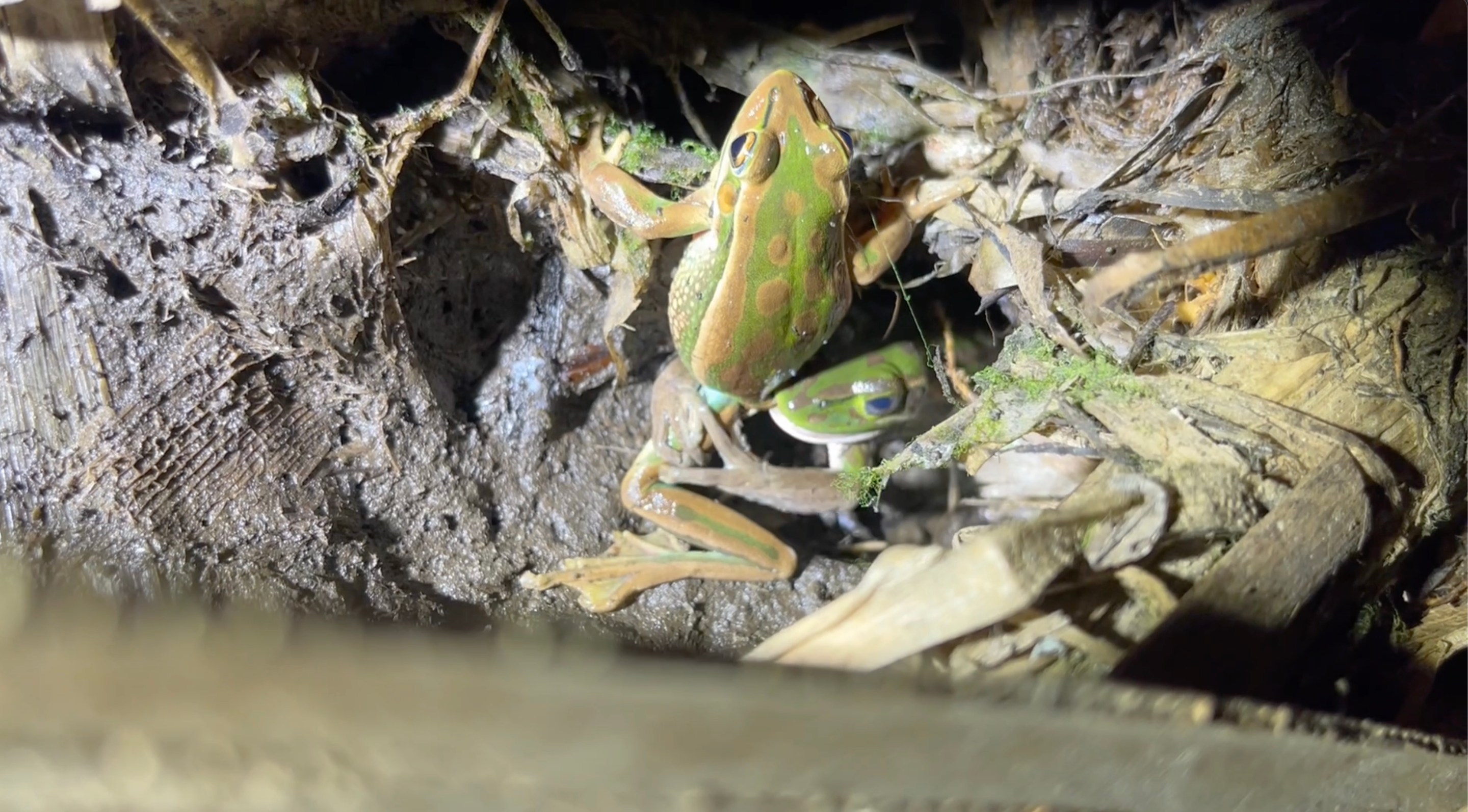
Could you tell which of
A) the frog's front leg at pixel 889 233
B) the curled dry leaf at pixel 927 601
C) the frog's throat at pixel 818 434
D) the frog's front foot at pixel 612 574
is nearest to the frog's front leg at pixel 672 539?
the frog's front foot at pixel 612 574

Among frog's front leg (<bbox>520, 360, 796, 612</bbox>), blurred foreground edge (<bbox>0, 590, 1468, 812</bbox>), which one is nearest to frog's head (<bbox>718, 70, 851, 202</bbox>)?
frog's front leg (<bbox>520, 360, 796, 612</bbox>)

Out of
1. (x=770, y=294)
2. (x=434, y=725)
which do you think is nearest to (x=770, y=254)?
(x=770, y=294)

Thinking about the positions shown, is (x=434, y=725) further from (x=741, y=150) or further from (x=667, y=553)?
(x=667, y=553)

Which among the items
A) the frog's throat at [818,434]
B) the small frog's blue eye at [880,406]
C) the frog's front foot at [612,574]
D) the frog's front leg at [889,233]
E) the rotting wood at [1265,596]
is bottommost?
the frog's front foot at [612,574]

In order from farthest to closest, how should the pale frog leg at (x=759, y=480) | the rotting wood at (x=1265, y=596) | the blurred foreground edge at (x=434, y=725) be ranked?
the pale frog leg at (x=759, y=480), the rotting wood at (x=1265, y=596), the blurred foreground edge at (x=434, y=725)

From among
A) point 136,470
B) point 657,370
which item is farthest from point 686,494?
point 136,470

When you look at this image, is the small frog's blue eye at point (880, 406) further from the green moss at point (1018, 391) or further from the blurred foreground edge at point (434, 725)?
the blurred foreground edge at point (434, 725)

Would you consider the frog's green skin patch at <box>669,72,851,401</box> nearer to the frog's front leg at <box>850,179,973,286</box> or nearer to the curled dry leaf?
the frog's front leg at <box>850,179,973,286</box>
